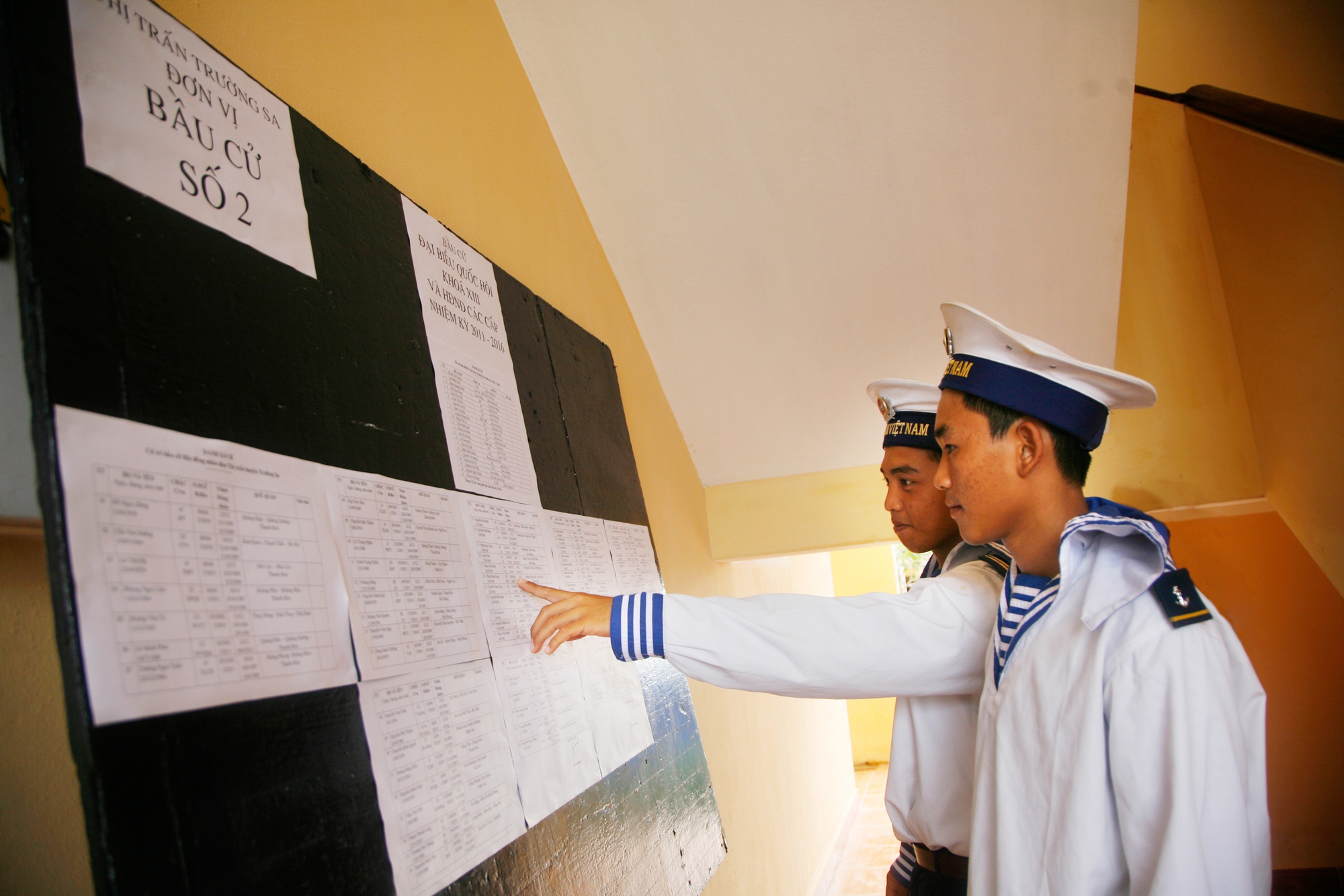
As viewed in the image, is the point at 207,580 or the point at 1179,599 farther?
the point at 1179,599

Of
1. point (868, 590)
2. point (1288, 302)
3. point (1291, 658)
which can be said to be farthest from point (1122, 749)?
point (868, 590)

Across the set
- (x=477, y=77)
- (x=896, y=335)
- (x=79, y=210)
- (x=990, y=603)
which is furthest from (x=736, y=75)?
(x=79, y=210)

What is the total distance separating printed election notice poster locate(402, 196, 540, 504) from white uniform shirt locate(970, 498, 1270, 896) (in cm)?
90

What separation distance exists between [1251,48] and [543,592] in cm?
284

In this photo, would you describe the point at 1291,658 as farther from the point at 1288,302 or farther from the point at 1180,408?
the point at 1288,302

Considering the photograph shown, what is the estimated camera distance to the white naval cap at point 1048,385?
1290 millimetres

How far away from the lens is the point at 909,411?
1882mm

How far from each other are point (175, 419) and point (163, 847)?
15.0 inches

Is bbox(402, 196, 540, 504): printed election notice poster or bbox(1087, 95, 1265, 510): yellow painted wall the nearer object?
bbox(402, 196, 540, 504): printed election notice poster

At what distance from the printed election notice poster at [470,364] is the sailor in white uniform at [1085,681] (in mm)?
787

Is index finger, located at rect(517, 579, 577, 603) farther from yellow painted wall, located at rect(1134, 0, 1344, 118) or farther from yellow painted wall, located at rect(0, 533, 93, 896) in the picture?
yellow painted wall, located at rect(1134, 0, 1344, 118)

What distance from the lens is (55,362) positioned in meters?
0.66

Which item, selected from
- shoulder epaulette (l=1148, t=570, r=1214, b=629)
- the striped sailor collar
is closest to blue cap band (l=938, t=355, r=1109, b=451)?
the striped sailor collar

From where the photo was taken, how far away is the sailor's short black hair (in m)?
1.33
